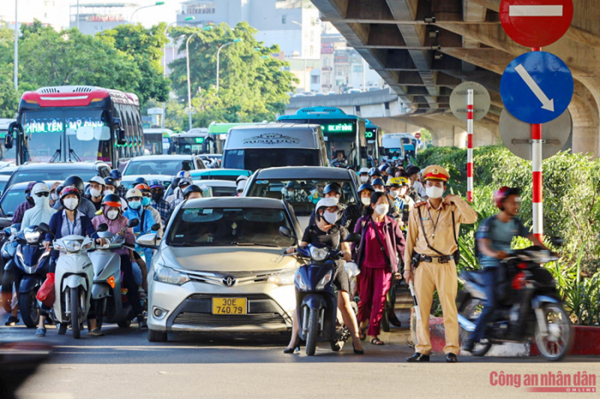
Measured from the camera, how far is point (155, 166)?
23.8m

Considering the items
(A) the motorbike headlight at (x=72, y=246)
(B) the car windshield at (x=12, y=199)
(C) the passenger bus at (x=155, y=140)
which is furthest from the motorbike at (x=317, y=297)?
(C) the passenger bus at (x=155, y=140)

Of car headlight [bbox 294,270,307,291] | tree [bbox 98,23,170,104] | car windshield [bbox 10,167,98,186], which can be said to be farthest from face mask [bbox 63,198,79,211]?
tree [bbox 98,23,170,104]

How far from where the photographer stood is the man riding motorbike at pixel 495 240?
8484mm

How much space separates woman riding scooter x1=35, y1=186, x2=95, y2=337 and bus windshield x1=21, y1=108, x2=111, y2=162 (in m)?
17.5

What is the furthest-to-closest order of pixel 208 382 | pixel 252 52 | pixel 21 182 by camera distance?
pixel 252 52
pixel 21 182
pixel 208 382

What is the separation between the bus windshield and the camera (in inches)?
1112

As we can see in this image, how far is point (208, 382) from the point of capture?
7.85 metres

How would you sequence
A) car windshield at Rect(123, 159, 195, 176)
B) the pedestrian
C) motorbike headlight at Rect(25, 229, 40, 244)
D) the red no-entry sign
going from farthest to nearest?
car windshield at Rect(123, 159, 195, 176) → motorbike headlight at Rect(25, 229, 40, 244) → the pedestrian → the red no-entry sign

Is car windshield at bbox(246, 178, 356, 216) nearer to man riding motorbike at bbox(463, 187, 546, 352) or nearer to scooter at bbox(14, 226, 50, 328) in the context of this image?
scooter at bbox(14, 226, 50, 328)

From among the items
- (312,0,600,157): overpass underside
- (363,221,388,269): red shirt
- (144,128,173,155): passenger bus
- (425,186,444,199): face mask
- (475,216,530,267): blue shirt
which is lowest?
(144,128,173,155): passenger bus

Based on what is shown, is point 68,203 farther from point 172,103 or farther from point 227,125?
point 172,103

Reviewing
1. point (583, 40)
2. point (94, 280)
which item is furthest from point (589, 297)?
point (583, 40)

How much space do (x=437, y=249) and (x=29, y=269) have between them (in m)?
4.90

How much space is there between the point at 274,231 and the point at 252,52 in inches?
3750
